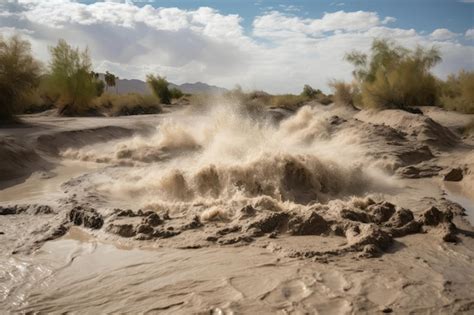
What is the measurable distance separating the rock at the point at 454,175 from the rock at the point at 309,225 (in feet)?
20.6

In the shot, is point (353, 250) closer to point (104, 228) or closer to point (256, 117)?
point (104, 228)

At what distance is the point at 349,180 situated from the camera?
33.6 ft

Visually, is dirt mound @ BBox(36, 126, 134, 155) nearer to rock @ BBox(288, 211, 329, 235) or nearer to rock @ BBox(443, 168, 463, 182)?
rock @ BBox(288, 211, 329, 235)

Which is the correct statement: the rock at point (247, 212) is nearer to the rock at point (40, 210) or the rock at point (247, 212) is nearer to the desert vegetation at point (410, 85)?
the rock at point (40, 210)

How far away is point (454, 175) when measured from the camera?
11.0m

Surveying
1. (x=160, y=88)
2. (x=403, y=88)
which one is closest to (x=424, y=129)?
(x=403, y=88)

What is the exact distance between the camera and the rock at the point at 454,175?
10957 mm

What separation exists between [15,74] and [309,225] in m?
16.5

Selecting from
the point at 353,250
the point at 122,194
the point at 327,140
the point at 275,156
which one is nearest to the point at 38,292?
Answer: the point at 353,250

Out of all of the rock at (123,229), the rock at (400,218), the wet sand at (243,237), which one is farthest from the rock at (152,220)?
the rock at (400,218)

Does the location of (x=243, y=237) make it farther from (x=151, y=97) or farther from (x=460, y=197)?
(x=151, y=97)

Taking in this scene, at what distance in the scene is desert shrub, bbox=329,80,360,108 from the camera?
2872cm

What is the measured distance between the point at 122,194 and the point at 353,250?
536 centimetres

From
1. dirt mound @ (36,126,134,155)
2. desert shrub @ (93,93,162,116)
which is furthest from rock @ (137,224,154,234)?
desert shrub @ (93,93,162,116)
